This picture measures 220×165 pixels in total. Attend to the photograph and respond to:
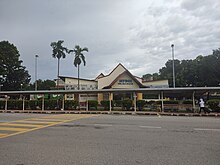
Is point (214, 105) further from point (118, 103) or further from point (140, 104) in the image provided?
point (118, 103)

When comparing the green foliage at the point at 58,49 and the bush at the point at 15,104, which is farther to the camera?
the green foliage at the point at 58,49


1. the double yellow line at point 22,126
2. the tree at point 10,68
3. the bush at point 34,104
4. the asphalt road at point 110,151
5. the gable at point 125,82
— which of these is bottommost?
the double yellow line at point 22,126

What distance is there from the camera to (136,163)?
16.1 ft

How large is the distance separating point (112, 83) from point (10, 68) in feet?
107

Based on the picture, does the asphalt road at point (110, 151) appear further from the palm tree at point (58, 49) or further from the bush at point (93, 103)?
the palm tree at point (58, 49)

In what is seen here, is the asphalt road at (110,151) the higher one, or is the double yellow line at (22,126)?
the asphalt road at (110,151)

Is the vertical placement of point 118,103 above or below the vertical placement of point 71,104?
above

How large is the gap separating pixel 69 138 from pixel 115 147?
7.64ft

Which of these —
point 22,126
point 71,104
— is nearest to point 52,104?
point 71,104

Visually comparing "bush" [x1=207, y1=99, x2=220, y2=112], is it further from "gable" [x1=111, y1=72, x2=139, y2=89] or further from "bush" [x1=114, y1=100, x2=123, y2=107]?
"gable" [x1=111, y1=72, x2=139, y2=89]

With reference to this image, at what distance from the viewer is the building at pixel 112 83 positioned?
3222 centimetres

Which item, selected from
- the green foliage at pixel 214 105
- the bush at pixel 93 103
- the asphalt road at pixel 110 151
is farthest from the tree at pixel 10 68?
the asphalt road at pixel 110 151

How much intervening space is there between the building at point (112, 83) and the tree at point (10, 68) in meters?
13.0

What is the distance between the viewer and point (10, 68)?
52031 mm
